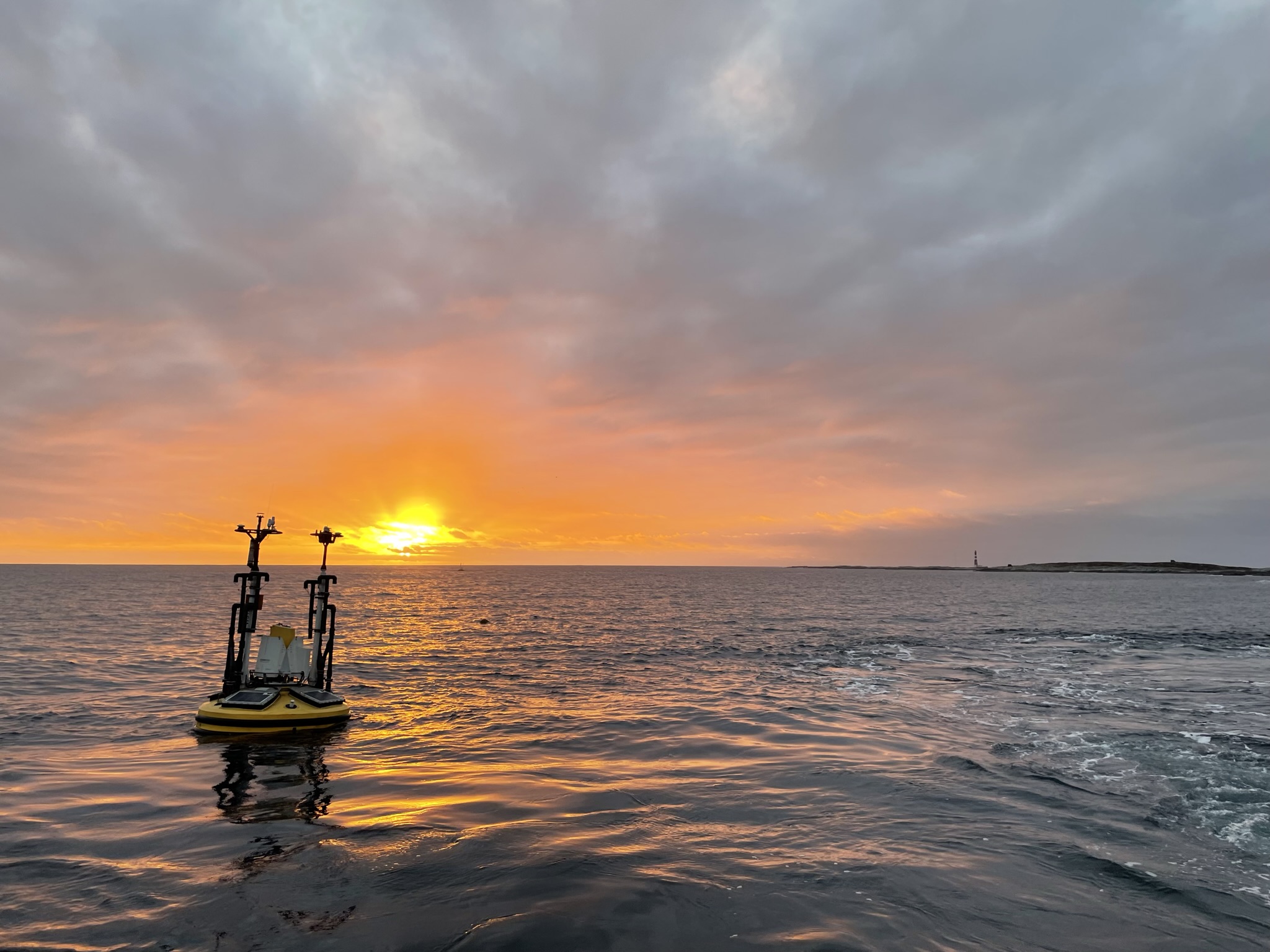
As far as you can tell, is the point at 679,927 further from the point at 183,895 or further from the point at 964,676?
the point at 964,676

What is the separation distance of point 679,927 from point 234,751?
52.4 ft

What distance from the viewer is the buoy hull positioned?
20.9 m

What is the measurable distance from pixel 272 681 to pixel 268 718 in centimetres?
222


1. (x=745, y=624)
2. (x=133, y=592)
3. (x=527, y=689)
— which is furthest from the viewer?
(x=133, y=592)

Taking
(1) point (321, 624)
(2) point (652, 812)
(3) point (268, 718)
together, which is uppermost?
(1) point (321, 624)

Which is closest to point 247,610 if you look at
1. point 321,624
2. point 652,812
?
point 321,624

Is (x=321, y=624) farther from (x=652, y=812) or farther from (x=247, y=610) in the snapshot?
(x=652, y=812)

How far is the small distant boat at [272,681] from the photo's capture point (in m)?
21.0

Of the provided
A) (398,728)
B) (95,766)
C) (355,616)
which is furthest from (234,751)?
(355,616)

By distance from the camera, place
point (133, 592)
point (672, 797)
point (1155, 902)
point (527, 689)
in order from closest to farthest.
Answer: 1. point (1155, 902)
2. point (672, 797)
3. point (527, 689)
4. point (133, 592)

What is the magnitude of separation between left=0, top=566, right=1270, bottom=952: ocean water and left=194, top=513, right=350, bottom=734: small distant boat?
0.81 m

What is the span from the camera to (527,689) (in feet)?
101

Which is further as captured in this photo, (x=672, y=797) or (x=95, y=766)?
(x=95, y=766)

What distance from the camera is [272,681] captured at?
23000 millimetres
